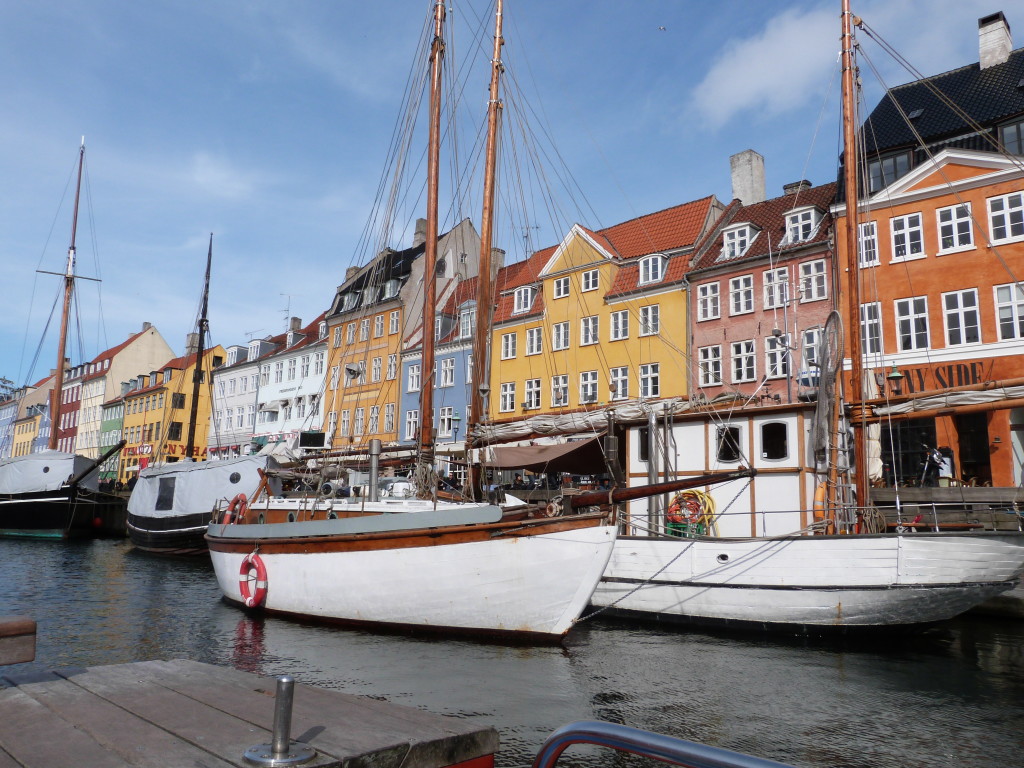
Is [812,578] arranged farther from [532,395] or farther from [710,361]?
[532,395]

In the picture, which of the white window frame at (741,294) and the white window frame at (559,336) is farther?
the white window frame at (559,336)

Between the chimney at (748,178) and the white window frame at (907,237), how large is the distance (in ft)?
35.0

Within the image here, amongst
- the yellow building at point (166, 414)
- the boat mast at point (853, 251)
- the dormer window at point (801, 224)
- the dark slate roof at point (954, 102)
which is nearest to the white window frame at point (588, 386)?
the dormer window at point (801, 224)

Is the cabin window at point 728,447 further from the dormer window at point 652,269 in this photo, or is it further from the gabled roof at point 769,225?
the dormer window at point 652,269

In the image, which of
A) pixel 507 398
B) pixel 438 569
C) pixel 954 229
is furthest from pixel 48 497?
pixel 954 229

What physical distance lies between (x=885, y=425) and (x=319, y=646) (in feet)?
73.1

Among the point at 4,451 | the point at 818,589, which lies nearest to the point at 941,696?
the point at 818,589

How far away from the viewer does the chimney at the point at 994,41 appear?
99.1ft

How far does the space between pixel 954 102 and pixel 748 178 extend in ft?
35.5

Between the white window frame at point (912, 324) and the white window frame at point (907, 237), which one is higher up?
the white window frame at point (907, 237)

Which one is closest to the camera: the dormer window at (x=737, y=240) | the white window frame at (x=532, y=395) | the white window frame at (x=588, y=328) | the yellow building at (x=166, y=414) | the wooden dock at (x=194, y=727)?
the wooden dock at (x=194, y=727)

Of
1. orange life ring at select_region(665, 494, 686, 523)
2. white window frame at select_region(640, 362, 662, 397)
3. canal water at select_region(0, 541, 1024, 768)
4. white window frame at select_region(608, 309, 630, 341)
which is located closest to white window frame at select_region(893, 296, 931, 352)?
white window frame at select_region(640, 362, 662, 397)

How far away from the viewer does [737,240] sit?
3438 cm

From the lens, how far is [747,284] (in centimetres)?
3303
